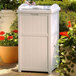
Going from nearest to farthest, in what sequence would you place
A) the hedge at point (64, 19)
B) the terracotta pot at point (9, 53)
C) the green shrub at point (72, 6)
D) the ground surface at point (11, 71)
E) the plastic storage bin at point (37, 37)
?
the plastic storage bin at point (37, 37) < the ground surface at point (11, 71) < the terracotta pot at point (9, 53) < the hedge at point (64, 19) < the green shrub at point (72, 6)

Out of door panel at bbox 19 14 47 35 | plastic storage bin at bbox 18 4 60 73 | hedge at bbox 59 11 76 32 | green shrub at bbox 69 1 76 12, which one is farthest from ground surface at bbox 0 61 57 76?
green shrub at bbox 69 1 76 12

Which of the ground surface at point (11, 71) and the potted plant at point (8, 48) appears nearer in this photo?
the ground surface at point (11, 71)

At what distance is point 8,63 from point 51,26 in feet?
4.98

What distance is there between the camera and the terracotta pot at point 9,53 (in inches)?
246

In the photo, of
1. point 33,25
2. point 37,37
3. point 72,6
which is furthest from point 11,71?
point 72,6

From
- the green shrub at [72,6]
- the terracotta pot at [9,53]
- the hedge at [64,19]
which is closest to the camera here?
the terracotta pot at [9,53]

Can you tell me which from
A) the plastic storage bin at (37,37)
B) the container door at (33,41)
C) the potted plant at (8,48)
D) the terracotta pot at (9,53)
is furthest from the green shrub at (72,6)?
the container door at (33,41)

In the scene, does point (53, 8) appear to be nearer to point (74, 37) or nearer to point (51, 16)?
point (51, 16)

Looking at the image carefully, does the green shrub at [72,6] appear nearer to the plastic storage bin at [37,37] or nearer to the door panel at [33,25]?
the plastic storage bin at [37,37]

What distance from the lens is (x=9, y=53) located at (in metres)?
6.29

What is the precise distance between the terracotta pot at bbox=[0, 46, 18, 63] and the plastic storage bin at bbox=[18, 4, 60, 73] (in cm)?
75

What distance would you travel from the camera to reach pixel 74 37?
489 cm

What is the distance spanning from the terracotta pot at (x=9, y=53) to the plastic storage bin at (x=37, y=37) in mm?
754

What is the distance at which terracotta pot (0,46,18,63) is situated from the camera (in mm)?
6258
